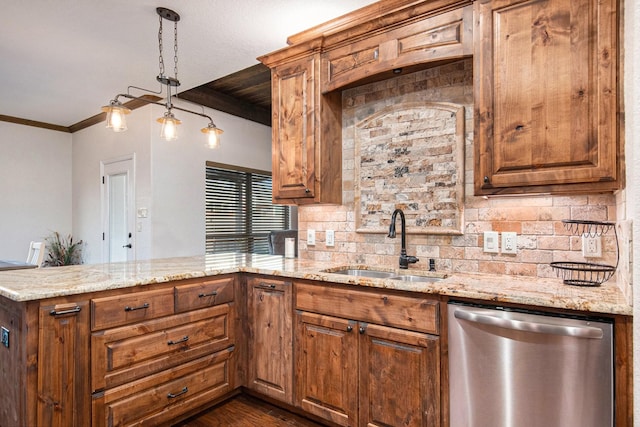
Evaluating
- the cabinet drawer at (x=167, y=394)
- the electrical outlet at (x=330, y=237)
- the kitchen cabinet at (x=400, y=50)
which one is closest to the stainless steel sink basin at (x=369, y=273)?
the electrical outlet at (x=330, y=237)

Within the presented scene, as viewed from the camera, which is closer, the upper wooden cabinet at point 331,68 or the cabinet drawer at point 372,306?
the cabinet drawer at point 372,306

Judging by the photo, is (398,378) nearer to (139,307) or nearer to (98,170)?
(139,307)

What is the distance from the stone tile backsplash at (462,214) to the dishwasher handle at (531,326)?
48 cm

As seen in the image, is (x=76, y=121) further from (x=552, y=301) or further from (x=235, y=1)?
(x=552, y=301)

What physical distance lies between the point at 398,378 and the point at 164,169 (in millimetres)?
3749

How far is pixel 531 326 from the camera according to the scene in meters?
1.51

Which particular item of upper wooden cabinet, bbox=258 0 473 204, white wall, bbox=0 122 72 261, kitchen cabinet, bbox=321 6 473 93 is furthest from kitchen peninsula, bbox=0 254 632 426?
white wall, bbox=0 122 72 261

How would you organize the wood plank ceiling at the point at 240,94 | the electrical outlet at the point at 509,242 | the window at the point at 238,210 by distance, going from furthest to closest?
the window at the point at 238,210, the wood plank ceiling at the point at 240,94, the electrical outlet at the point at 509,242

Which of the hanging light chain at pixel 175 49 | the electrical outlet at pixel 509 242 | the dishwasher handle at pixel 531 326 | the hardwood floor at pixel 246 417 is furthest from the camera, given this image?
the hanging light chain at pixel 175 49

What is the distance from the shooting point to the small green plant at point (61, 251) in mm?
5688

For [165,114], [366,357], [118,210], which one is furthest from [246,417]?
[118,210]

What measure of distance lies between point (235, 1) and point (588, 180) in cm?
228

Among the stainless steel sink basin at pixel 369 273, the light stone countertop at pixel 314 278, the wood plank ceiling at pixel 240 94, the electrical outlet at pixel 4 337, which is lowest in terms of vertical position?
the electrical outlet at pixel 4 337

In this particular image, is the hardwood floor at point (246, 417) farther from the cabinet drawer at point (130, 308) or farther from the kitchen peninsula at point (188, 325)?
the cabinet drawer at point (130, 308)
